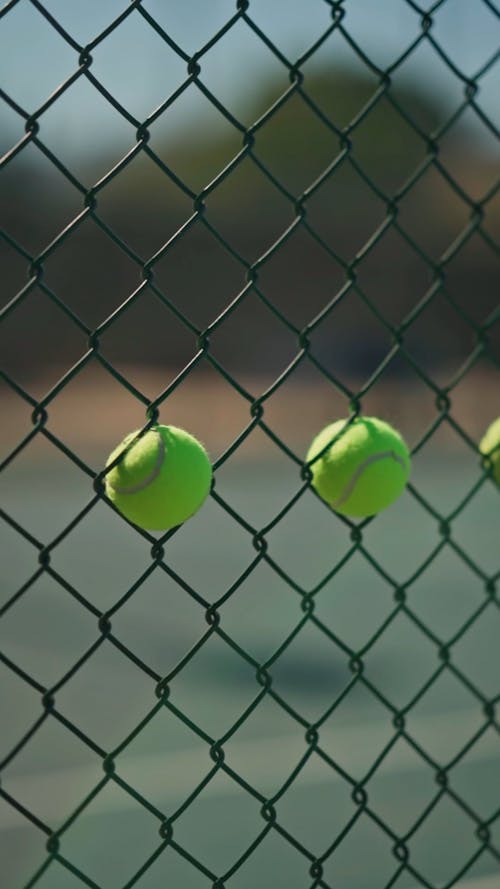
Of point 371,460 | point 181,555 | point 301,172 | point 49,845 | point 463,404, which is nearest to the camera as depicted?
point 49,845

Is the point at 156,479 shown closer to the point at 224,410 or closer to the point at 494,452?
the point at 494,452

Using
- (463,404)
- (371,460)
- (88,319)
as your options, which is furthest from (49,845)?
(88,319)

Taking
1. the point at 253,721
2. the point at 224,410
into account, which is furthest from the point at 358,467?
the point at 224,410

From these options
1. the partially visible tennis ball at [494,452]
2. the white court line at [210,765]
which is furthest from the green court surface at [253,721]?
the partially visible tennis ball at [494,452]

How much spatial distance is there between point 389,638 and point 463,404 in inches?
339

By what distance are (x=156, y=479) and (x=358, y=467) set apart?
0.26m

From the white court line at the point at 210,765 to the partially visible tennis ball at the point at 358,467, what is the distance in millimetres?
1727

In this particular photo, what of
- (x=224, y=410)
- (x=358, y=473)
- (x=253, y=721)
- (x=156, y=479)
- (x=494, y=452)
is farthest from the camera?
(x=224, y=410)

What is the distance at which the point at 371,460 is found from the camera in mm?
1241

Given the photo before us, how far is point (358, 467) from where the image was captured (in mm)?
1234

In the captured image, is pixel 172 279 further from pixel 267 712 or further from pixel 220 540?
pixel 267 712

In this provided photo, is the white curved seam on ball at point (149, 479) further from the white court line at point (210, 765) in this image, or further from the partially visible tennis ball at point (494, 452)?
the white court line at point (210, 765)

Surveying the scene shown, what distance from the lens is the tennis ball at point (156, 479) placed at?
1071mm

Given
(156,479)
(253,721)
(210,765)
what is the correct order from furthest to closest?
(253,721) → (210,765) → (156,479)
